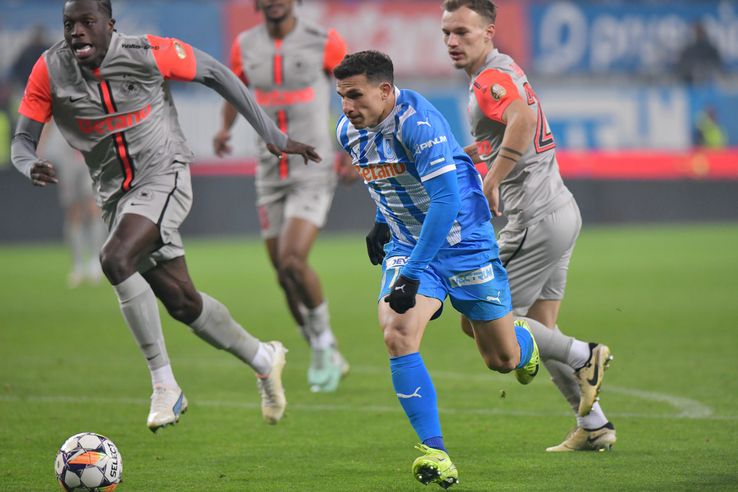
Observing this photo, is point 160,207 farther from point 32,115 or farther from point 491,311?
point 491,311

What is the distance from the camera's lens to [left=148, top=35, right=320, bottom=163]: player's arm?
676 cm

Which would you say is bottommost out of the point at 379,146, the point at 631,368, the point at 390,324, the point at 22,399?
the point at 631,368

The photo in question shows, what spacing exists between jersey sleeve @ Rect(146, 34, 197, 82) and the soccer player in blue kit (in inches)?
50.8

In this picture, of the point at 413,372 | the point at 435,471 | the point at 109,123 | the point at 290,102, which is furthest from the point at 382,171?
the point at 290,102

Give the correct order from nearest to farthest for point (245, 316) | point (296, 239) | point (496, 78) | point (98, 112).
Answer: point (496, 78), point (98, 112), point (296, 239), point (245, 316)

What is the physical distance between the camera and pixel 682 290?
14.1 meters

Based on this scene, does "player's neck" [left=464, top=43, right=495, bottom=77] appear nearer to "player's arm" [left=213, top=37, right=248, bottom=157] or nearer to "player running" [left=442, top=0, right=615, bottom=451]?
"player running" [left=442, top=0, right=615, bottom=451]

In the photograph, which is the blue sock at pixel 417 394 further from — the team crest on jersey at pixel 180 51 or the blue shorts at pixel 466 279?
the team crest on jersey at pixel 180 51

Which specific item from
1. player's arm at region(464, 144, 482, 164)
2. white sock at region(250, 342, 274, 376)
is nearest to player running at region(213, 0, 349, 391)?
white sock at region(250, 342, 274, 376)

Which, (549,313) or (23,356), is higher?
(549,313)

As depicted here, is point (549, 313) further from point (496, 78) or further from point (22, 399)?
point (22, 399)

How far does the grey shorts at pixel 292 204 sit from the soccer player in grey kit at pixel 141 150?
2.00 m

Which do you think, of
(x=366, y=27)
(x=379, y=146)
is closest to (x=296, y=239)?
(x=379, y=146)

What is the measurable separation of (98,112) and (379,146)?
185cm
